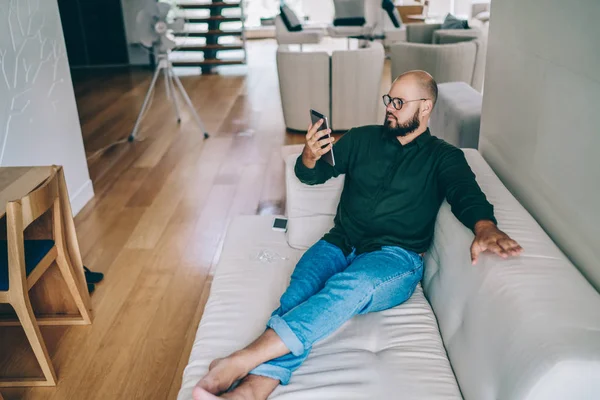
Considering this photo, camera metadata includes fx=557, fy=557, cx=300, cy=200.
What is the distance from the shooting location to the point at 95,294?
111 inches

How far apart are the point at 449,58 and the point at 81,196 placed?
3.39 m

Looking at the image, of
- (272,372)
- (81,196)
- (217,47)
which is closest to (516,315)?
(272,372)

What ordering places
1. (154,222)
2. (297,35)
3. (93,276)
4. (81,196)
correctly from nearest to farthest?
(93,276), (154,222), (81,196), (297,35)

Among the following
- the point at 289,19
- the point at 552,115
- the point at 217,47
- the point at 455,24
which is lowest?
the point at 217,47

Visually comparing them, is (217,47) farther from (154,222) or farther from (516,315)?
(516,315)

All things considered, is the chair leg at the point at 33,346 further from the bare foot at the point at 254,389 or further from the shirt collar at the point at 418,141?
the shirt collar at the point at 418,141

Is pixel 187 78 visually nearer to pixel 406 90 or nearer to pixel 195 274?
pixel 195 274

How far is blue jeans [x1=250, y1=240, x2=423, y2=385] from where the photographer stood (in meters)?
1.70

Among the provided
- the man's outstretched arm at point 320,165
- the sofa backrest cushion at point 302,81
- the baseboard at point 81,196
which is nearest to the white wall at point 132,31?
the sofa backrest cushion at point 302,81

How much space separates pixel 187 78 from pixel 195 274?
5.35 metres

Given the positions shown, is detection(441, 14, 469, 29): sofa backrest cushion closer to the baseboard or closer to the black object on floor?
the baseboard

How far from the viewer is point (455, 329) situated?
176 centimetres

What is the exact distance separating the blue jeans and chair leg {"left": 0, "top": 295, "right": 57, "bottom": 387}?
96 centimetres

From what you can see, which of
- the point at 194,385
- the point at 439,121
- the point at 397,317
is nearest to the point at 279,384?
the point at 194,385
